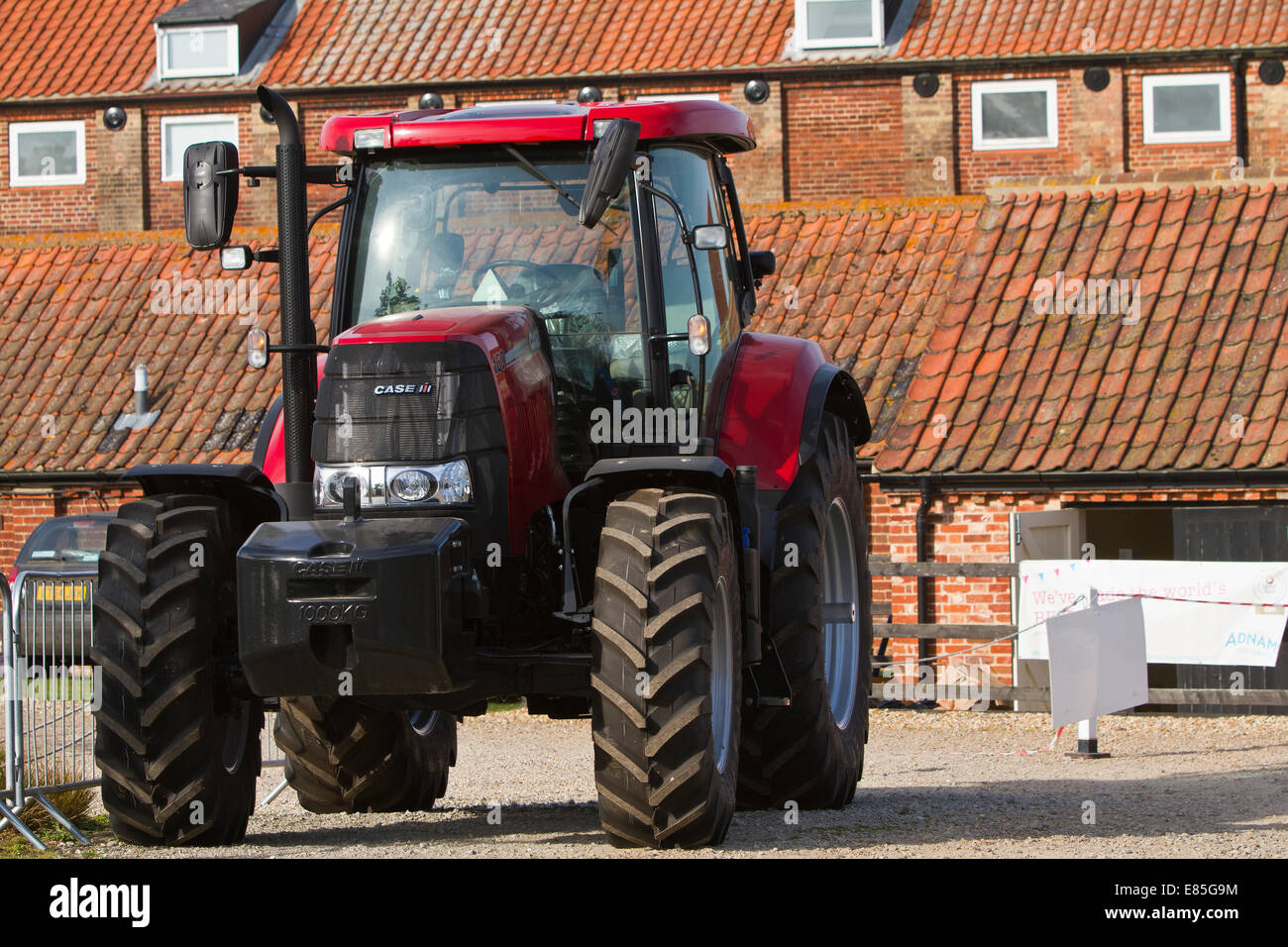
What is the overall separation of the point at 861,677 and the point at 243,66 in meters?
24.3

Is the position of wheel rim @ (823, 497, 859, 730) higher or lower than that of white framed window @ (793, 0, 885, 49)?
lower

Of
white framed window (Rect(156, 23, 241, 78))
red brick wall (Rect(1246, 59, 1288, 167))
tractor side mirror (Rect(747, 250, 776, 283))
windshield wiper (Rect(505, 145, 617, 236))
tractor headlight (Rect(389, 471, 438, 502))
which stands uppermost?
white framed window (Rect(156, 23, 241, 78))

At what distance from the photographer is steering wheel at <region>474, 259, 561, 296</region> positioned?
7727 mm

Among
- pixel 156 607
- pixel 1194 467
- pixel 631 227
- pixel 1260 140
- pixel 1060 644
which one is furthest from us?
pixel 1260 140

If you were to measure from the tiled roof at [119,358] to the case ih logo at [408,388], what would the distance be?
14068mm

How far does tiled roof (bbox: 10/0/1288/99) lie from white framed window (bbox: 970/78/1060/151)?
628 mm

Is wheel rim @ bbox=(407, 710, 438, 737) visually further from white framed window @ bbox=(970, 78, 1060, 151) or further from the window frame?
the window frame

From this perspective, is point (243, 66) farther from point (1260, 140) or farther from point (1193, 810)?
point (1193, 810)

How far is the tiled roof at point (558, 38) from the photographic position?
27922mm

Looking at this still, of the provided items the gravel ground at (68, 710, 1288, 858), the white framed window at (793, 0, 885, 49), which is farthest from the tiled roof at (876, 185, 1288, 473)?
the white framed window at (793, 0, 885, 49)

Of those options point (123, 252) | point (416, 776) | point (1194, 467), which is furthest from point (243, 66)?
point (416, 776)

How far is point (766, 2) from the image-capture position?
29.9 m

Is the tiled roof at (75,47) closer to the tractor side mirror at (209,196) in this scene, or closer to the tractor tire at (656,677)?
the tractor side mirror at (209,196)

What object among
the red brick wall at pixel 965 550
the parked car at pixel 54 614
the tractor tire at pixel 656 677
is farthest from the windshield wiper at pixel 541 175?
the red brick wall at pixel 965 550
